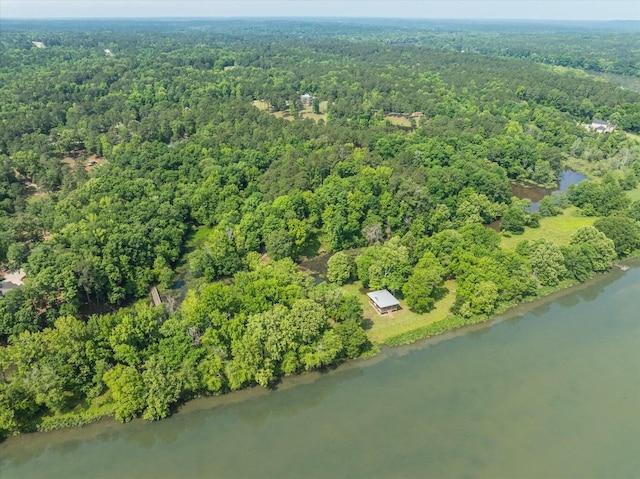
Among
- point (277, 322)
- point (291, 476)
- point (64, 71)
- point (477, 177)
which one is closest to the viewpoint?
point (291, 476)

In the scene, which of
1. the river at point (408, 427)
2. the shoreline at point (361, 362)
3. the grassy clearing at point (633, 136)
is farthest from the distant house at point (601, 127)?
the river at point (408, 427)

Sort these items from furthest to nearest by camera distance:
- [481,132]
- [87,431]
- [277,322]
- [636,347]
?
[481,132], [636,347], [277,322], [87,431]

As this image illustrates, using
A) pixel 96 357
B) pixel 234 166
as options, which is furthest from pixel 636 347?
pixel 234 166

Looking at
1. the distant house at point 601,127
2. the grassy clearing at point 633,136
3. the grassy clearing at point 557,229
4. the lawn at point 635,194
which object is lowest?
the grassy clearing at point 557,229

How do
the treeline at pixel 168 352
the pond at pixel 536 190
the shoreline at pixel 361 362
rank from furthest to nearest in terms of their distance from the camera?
the pond at pixel 536 190, the shoreline at pixel 361 362, the treeline at pixel 168 352

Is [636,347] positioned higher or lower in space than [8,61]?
lower

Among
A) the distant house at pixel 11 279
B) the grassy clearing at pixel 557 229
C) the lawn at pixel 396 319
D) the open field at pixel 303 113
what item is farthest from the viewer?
the open field at pixel 303 113

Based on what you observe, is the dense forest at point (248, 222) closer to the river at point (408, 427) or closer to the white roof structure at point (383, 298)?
the white roof structure at point (383, 298)

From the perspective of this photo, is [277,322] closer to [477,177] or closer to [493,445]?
[493,445]

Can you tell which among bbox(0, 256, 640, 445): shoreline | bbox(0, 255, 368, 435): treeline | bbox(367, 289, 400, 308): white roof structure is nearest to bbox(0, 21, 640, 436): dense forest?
bbox(0, 255, 368, 435): treeline
